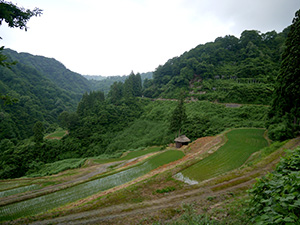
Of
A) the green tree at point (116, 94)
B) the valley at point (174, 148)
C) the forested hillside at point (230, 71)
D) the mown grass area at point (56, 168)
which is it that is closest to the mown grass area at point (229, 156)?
the valley at point (174, 148)

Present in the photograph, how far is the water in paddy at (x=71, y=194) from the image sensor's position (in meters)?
12.6

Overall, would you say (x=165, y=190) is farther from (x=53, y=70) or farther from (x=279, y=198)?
(x=53, y=70)

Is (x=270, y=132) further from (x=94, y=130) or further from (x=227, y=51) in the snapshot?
(x=227, y=51)

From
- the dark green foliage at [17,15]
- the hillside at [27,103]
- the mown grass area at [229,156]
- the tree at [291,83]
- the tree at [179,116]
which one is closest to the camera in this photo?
the dark green foliage at [17,15]

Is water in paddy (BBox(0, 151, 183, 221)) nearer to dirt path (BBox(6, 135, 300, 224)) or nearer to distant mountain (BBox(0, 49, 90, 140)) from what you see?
dirt path (BBox(6, 135, 300, 224))

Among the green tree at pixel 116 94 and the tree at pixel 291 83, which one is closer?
the tree at pixel 291 83

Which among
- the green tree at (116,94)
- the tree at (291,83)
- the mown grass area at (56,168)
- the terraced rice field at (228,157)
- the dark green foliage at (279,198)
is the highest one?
the green tree at (116,94)

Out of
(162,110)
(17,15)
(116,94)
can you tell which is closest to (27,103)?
(116,94)

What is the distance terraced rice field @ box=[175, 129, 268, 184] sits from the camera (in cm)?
1412

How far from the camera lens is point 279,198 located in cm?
312

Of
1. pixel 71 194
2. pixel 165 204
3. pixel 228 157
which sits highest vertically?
pixel 165 204

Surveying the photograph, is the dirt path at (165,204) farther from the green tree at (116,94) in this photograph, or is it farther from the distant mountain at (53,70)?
the distant mountain at (53,70)

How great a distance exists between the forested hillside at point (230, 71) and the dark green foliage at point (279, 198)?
131ft

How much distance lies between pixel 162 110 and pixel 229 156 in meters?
35.9
